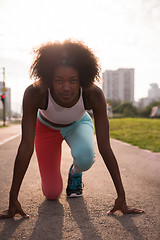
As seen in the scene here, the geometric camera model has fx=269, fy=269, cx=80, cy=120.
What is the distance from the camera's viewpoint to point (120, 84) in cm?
11294

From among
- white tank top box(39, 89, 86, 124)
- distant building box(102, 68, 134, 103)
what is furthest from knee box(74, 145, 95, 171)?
distant building box(102, 68, 134, 103)

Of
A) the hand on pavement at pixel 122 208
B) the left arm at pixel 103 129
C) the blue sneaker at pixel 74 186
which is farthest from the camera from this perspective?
the blue sneaker at pixel 74 186

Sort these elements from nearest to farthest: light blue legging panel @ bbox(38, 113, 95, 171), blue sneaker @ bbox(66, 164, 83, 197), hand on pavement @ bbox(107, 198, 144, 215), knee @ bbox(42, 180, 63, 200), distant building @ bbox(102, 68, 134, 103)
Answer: hand on pavement @ bbox(107, 198, 144, 215), light blue legging panel @ bbox(38, 113, 95, 171), knee @ bbox(42, 180, 63, 200), blue sneaker @ bbox(66, 164, 83, 197), distant building @ bbox(102, 68, 134, 103)

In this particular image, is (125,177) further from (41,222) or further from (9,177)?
(41,222)

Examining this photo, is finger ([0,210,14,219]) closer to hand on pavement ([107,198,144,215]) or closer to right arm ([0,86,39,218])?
right arm ([0,86,39,218])

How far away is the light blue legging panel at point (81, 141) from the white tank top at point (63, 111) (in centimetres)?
19

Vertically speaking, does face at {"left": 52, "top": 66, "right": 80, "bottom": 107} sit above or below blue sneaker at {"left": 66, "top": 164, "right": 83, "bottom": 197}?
above

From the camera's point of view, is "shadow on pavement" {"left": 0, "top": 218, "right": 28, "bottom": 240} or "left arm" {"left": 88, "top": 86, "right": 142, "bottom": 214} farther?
"left arm" {"left": 88, "top": 86, "right": 142, "bottom": 214}

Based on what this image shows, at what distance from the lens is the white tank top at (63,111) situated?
2.68m

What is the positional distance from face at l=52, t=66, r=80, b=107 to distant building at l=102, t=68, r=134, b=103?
110126 millimetres

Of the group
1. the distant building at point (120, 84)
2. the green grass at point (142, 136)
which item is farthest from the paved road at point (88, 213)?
the distant building at point (120, 84)

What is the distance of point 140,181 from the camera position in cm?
390

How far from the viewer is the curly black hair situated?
2537 mm

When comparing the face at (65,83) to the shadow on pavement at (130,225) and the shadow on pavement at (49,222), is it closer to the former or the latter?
the shadow on pavement at (49,222)
